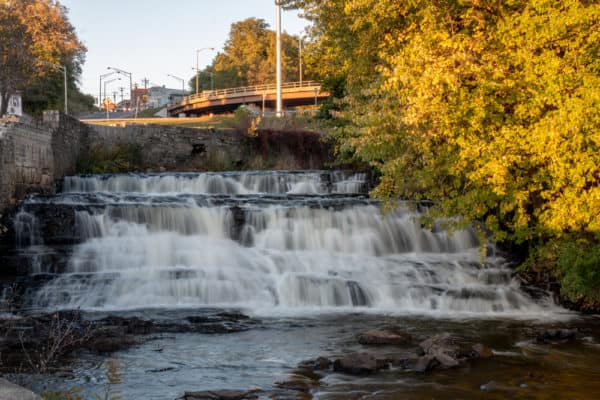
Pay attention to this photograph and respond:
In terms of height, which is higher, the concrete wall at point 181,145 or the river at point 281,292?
the concrete wall at point 181,145

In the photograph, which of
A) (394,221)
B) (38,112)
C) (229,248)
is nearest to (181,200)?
(229,248)

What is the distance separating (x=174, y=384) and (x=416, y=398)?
327 cm

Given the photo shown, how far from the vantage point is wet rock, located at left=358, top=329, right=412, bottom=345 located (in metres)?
11.7

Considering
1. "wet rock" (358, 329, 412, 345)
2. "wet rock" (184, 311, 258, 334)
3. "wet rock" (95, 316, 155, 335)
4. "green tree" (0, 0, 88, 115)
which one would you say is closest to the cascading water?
"wet rock" (184, 311, 258, 334)

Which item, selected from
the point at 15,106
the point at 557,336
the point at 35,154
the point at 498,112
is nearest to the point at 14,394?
the point at 557,336

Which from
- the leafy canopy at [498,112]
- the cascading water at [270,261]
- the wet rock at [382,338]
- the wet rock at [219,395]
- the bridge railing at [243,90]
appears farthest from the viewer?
the bridge railing at [243,90]

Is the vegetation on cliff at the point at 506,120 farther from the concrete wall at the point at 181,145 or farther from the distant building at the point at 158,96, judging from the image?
the distant building at the point at 158,96

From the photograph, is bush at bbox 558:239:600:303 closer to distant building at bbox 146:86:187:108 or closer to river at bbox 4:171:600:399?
river at bbox 4:171:600:399

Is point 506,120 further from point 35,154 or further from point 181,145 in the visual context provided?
point 181,145

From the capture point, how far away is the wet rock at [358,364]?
9852mm

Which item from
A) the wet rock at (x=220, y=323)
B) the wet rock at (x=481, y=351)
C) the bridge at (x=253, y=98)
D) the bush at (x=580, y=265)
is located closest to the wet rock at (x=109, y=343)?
the wet rock at (x=220, y=323)

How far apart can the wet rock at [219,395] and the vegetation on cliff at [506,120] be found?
6683 millimetres

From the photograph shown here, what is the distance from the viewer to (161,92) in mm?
176625

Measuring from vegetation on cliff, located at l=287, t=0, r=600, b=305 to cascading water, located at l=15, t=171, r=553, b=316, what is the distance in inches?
77.8
